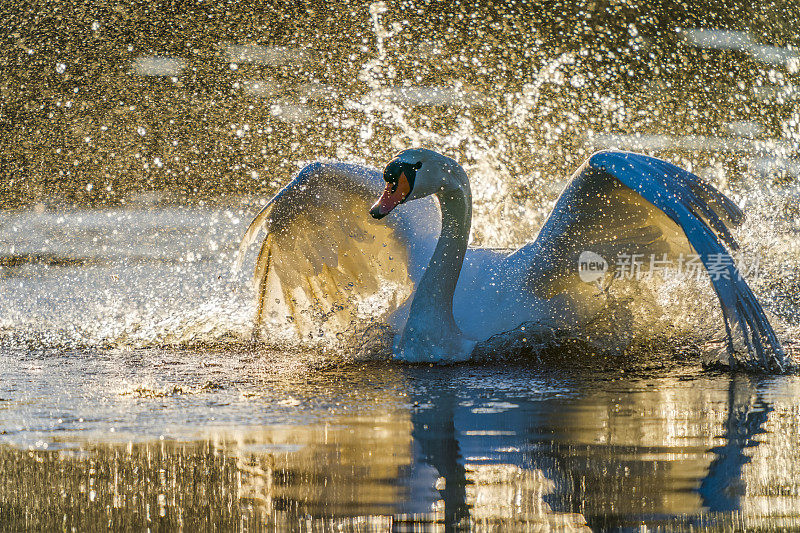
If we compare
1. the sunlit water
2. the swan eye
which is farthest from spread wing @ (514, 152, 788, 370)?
the swan eye

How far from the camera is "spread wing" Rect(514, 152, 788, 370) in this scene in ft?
17.7

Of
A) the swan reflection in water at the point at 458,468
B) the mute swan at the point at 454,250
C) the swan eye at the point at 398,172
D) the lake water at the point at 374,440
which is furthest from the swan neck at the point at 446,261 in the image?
the swan reflection in water at the point at 458,468

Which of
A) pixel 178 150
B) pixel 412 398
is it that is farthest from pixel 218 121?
pixel 412 398

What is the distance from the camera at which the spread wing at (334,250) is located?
680 centimetres

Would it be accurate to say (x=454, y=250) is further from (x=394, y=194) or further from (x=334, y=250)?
(x=334, y=250)

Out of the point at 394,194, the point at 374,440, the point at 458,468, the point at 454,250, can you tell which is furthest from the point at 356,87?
the point at 458,468

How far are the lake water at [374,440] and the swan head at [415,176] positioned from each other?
0.93 m

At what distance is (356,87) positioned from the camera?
15352 mm

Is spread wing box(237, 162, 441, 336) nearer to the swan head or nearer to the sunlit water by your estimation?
the sunlit water

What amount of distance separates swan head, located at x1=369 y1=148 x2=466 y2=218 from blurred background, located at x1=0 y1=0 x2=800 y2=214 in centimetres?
749

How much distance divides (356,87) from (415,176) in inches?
372

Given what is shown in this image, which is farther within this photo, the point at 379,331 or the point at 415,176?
the point at 379,331

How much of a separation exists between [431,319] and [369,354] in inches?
15.9

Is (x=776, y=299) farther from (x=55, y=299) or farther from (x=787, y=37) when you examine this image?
(x=787, y=37)
